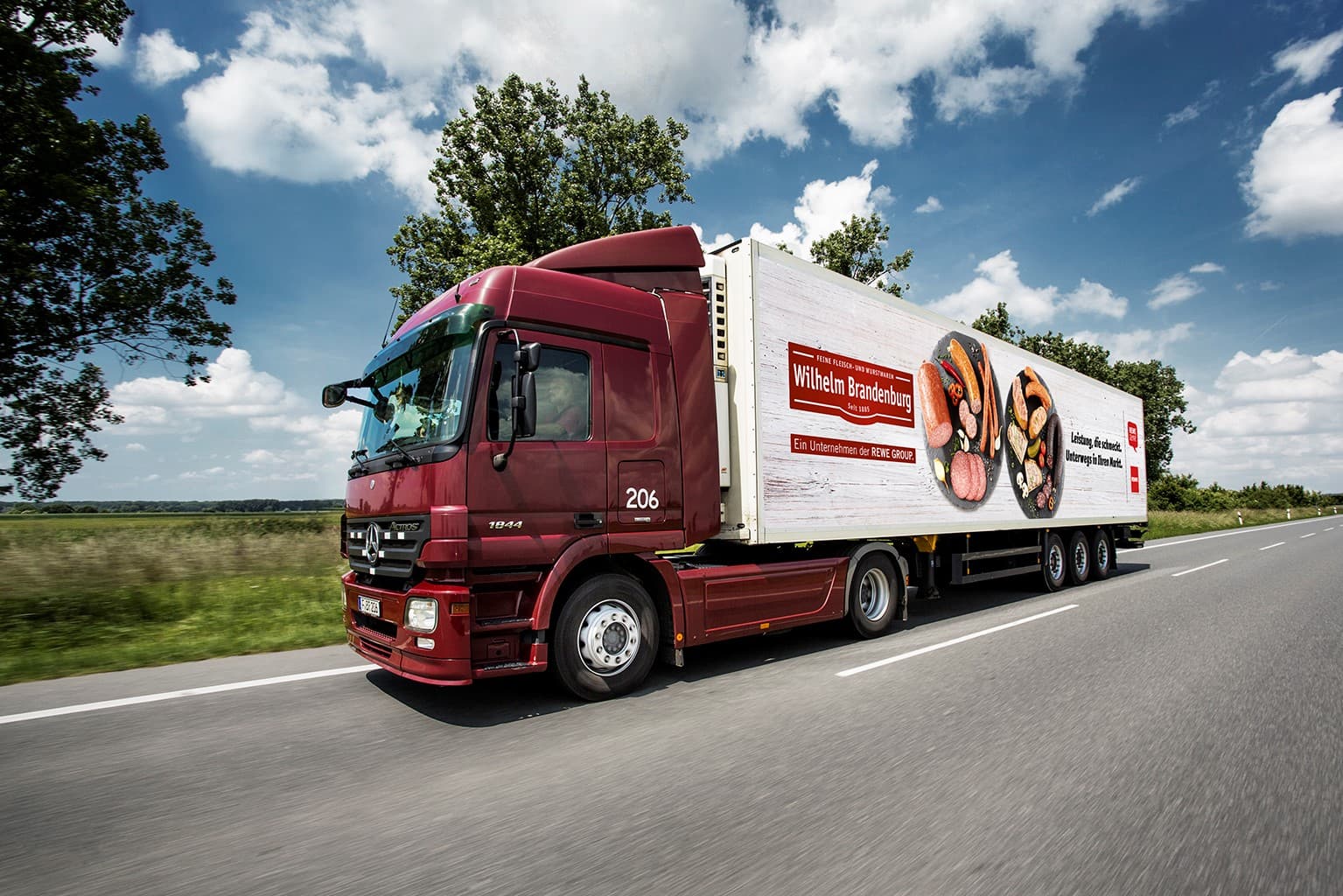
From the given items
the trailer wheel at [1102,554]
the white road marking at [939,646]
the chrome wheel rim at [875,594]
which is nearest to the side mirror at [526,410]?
the white road marking at [939,646]

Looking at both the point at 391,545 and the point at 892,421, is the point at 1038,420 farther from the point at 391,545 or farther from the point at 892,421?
the point at 391,545

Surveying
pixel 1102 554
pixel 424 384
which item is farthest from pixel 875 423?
pixel 1102 554

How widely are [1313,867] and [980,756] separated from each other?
1281 millimetres

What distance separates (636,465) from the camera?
484 centimetres

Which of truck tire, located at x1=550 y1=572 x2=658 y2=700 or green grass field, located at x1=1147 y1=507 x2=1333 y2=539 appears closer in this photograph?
truck tire, located at x1=550 y1=572 x2=658 y2=700

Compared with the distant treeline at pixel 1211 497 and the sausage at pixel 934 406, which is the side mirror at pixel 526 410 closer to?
the sausage at pixel 934 406

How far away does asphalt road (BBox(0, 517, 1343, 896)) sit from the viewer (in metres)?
2.38

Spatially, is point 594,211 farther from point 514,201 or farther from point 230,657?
→ point 230,657

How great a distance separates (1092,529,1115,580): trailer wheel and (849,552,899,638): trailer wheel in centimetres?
694

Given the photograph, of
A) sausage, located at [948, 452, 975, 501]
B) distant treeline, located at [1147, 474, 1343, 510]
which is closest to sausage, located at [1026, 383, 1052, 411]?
sausage, located at [948, 452, 975, 501]

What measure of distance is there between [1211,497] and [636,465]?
70.5m

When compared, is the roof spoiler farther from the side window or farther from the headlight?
the headlight

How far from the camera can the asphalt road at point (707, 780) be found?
2375mm

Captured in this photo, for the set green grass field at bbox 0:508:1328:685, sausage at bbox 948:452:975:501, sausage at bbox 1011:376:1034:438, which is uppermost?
sausage at bbox 1011:376:1034:438
